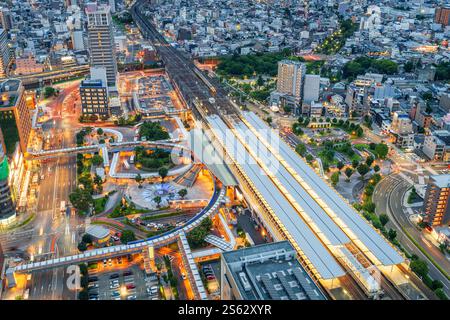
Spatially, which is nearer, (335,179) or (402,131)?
(335,179)

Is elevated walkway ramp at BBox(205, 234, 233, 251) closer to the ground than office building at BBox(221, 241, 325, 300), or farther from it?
closer to the ground

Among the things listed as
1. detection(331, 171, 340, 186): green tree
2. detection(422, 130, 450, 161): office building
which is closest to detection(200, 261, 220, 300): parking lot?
detection(331, 171, 340, 186): green tree

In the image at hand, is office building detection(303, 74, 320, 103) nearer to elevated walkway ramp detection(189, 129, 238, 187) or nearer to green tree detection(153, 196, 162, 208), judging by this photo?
elevated walkway ramp detection(189, 129, 238, 187)

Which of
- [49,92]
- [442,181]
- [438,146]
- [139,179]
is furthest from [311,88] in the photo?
[49,92]

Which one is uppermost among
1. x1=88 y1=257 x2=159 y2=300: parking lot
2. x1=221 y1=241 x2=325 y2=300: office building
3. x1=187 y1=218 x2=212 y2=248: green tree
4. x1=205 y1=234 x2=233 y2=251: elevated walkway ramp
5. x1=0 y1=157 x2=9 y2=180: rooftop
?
x1=221 y1=241 x2=325 y2=300: office building

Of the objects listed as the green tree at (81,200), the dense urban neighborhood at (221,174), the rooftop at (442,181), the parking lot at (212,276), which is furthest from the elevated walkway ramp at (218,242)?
the rooftop at (442,181)

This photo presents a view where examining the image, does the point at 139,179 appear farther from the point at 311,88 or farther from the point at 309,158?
the point at 311,88
